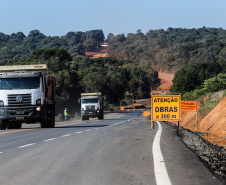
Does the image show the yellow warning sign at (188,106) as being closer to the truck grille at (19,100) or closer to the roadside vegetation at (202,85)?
the roadside vegetation at (202,85)

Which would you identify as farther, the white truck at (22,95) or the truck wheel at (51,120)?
the truck wheel at (51,120)

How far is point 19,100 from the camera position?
2527cm

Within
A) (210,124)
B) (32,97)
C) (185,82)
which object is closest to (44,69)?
(32,97)

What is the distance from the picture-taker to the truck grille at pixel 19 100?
25.2 meters

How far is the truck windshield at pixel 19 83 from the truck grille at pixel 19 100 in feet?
1.46

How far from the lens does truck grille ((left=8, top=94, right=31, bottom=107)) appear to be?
25.2 meters

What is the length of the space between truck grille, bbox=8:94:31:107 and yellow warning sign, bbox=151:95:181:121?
8.25 meters

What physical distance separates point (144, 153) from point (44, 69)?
55.7 ft

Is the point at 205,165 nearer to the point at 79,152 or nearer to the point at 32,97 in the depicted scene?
the point at 79,152

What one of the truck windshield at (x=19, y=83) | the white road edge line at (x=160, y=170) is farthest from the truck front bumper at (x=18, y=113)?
the white road edge line at (x=160, y=170)

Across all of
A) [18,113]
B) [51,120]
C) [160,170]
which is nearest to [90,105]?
[51,120]

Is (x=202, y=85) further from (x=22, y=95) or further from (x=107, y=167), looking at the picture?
(x=107, y=167)

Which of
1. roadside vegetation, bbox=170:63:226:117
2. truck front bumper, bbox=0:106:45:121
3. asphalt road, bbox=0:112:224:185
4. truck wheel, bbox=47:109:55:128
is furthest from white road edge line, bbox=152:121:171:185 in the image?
roadside vegetation, bbox=170:63:226:117

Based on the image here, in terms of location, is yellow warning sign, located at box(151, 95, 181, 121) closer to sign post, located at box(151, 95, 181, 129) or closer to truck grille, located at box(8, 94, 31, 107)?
sign post, located at box(151, 95, 181, 129)
